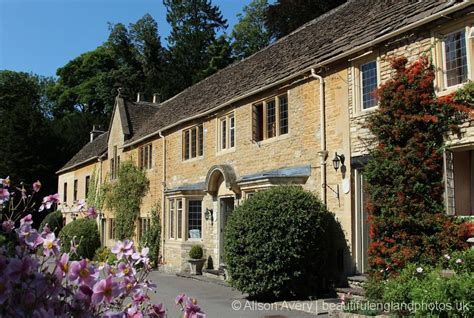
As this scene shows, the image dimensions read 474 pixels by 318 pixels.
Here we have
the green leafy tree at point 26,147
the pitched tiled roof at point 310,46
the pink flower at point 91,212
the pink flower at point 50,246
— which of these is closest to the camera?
the pink flower at point 50,246

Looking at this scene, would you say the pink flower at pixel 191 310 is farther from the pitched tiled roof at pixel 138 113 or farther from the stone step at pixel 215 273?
the pitched tiled roof at pixel 138 113

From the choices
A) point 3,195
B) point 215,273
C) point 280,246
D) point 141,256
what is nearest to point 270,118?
point 280,246

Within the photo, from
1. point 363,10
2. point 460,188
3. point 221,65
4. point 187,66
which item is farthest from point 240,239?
point 187,66

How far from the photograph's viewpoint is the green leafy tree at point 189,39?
51812mm

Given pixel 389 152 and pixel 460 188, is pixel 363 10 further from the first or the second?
pixel 460 188

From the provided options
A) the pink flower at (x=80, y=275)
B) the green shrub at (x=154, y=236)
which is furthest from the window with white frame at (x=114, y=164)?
the pink flower at (x=80, y=275)

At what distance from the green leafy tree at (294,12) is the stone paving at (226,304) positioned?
70.7 feet

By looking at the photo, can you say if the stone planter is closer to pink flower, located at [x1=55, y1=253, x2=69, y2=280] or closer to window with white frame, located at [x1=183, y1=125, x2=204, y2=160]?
window with white frame, located at [x1=183, y1=125, x2=204, y2=160]

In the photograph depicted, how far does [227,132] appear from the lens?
18.6 m

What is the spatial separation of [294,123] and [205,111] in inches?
234

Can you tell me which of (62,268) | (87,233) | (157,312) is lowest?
(87,233)

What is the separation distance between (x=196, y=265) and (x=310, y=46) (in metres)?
9.24

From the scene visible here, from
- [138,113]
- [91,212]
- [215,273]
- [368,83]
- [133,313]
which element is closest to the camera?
[133,313]

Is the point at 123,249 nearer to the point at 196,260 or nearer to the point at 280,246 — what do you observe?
the point at 280,246
